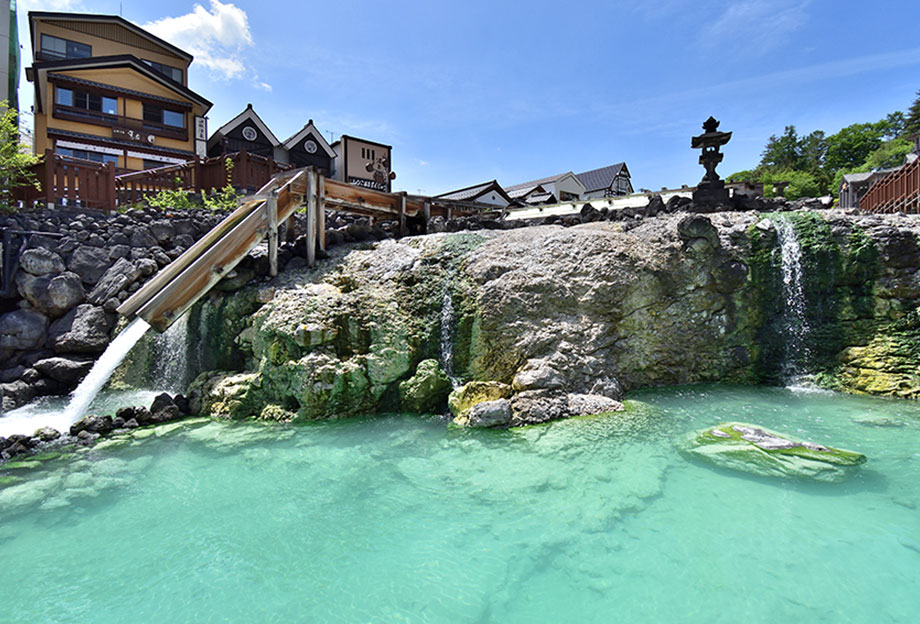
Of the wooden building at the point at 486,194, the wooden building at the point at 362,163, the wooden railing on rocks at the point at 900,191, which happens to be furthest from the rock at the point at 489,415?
Answer: the wooden building at the point at 362,163

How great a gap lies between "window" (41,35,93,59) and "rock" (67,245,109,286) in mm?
22251

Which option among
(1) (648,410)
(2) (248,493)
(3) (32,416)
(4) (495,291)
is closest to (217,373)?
(3) (32,416)

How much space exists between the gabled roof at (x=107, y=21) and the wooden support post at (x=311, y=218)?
25.7m

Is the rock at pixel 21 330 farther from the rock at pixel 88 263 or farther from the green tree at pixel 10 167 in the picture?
the green tree at pixel 10 167

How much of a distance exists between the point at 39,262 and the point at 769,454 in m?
15.5

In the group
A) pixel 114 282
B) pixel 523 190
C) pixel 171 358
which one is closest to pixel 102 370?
pixel 171 358

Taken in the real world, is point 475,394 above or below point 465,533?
above

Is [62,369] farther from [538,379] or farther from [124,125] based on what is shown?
[124,125]

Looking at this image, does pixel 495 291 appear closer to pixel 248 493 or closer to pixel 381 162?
pixel 248 493

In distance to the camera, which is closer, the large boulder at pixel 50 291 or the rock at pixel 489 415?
the rock at pixel 489 415

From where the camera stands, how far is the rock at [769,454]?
526cm

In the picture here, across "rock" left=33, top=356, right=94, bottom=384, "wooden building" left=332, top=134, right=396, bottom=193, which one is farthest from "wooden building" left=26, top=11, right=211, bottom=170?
"rock" left=33, top=356, right=94, bottom=384

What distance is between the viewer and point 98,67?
23.9m

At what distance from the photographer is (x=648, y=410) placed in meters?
7.68
